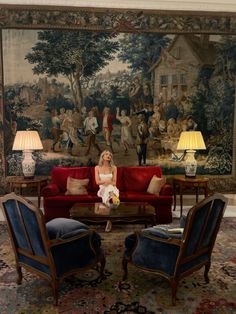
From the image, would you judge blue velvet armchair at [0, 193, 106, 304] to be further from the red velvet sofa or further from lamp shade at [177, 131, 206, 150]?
lamp shade at [177, 131, 206, 150]

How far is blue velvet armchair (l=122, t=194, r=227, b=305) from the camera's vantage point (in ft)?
9.96

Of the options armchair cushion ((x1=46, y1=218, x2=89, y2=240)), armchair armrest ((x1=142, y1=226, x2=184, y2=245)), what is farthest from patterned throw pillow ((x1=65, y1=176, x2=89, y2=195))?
armchair armrest ((x1=142, y1=226, x2=184, y2=245))

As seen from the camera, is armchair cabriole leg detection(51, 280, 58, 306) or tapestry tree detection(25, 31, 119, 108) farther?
tapestry tree detection(25, 31, 119, 108)

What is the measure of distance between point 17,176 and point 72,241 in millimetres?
4108

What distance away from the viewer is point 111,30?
6.82 metres

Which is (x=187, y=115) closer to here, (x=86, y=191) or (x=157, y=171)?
(x=157, y=171)

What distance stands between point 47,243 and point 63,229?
16.8 inches

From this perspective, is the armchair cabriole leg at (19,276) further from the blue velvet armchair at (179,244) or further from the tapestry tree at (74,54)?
the tapestry tree at (74,54)

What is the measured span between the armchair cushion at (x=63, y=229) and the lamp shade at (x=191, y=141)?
3.60 meters

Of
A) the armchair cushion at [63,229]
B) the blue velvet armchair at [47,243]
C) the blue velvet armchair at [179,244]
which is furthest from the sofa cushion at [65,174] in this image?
the blue velvet armchair at [179,244]

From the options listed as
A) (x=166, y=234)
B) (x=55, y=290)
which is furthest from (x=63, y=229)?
(x=166, y=234)

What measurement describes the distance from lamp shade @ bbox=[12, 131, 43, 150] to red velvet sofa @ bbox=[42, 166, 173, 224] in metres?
0.65

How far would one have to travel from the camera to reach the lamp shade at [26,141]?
616cm

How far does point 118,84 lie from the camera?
6941 mm
